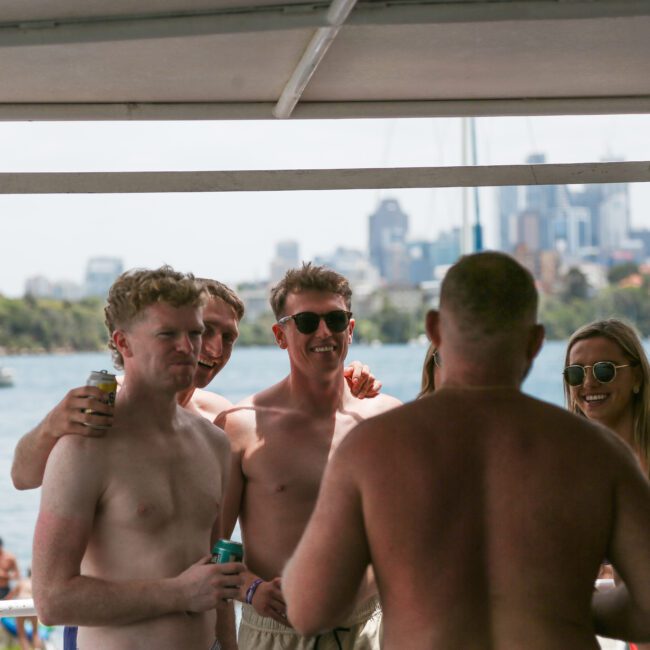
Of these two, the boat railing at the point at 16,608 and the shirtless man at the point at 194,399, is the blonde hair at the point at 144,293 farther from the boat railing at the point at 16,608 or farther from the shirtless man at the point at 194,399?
the boat railing at the point at 16,608

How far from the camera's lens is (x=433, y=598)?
216 centimetres

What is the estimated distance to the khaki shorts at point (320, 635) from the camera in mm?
3566

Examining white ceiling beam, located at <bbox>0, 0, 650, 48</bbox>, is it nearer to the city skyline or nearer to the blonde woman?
the blonde woman

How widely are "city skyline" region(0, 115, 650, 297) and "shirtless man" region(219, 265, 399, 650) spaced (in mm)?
48649

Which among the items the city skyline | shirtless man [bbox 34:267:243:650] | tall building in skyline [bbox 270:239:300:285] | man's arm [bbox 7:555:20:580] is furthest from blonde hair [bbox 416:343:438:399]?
tall building in skyline [bbox 270:239:300:285]

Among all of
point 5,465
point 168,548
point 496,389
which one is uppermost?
point 496,389

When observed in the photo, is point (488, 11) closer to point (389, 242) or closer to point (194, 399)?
point (194, 399)

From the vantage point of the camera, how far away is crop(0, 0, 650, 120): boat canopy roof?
9.20ft

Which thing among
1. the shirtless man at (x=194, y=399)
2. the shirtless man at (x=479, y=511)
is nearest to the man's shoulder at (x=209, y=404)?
the shirtless man at (x=194, y=399)

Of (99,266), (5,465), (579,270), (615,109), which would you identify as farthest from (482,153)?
(615,109)

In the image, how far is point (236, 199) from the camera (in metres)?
59.6

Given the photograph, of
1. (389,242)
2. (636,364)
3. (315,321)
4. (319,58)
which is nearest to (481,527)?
(319,58)

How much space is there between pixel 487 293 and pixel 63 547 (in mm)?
1245

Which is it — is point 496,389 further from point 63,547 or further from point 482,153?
point 482,153
